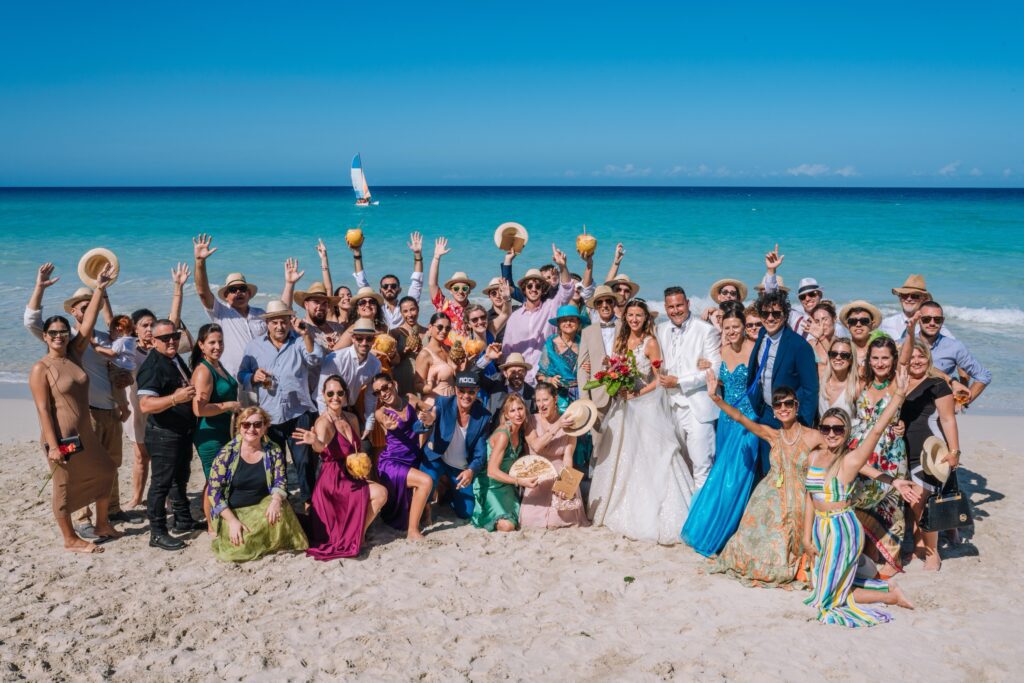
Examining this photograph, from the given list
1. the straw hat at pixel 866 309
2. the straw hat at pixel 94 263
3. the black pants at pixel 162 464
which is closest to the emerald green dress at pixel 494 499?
the black pants at pixel 162 464

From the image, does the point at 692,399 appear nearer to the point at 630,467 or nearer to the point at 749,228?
the point at 630,467

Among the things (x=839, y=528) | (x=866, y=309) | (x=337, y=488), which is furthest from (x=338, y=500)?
(x=866, y=309)

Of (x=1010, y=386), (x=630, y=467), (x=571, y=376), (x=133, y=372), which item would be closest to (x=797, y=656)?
(x=630, y=467)

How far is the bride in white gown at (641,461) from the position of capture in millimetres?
6543

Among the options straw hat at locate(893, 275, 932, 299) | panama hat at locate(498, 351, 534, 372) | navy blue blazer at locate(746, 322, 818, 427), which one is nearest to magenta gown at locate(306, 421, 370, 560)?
panama hat at locate(498, 351, 534, 372)

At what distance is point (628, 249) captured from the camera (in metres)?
34.1

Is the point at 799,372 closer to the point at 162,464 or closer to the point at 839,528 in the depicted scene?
the point at 839,528

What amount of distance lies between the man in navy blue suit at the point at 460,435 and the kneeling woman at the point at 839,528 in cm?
282

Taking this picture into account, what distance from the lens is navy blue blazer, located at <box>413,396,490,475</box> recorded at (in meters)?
6.84

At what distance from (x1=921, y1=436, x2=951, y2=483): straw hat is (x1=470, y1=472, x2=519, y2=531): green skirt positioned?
3.36m

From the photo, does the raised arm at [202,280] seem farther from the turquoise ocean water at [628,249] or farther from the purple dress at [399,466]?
the turquoise ocean water at [628,249]

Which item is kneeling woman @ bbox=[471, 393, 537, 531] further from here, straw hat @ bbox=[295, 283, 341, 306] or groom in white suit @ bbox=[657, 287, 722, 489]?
straw hat @ bbox=[295, 283, 341, 306]

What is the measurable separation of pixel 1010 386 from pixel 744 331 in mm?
8606

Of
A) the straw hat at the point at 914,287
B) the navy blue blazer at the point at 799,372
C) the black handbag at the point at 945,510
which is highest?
the straw hat at the point at 914,287
